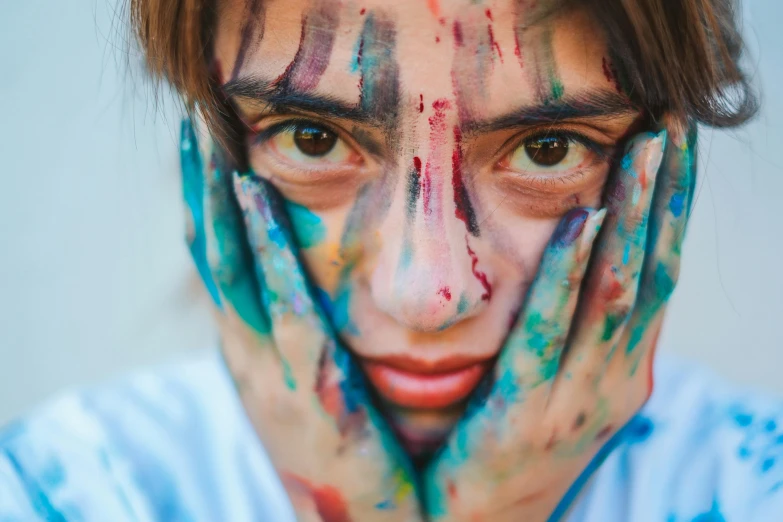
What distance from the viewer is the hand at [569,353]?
972 millimetres

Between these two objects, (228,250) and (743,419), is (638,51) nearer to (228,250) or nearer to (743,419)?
(228,250)

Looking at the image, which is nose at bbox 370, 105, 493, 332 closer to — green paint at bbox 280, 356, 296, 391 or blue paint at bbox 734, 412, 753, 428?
green paint at bbox 280, 356, 296, 391

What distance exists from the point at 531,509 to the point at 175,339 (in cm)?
96

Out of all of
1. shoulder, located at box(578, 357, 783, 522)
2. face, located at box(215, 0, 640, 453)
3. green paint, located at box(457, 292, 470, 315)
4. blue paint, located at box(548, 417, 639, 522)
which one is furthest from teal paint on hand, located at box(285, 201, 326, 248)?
shoulder, located at box(578, 357, 783, 522)

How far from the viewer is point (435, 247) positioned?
88 centimetres

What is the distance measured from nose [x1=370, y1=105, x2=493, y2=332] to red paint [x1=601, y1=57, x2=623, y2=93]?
0.69 feet

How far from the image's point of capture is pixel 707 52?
1006 mm

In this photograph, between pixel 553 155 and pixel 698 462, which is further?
pixel 698 462

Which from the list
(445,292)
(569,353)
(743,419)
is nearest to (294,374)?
(445,292)

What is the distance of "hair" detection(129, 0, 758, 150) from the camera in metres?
0.91

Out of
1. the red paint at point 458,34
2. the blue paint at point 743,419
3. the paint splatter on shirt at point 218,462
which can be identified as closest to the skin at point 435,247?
the red paint at point 458,34

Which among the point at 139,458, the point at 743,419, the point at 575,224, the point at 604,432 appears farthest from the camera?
the point at 743,419

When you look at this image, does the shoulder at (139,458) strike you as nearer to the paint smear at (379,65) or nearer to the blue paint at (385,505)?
the blue paint at (385,505)

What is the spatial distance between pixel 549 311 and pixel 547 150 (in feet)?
0.69
